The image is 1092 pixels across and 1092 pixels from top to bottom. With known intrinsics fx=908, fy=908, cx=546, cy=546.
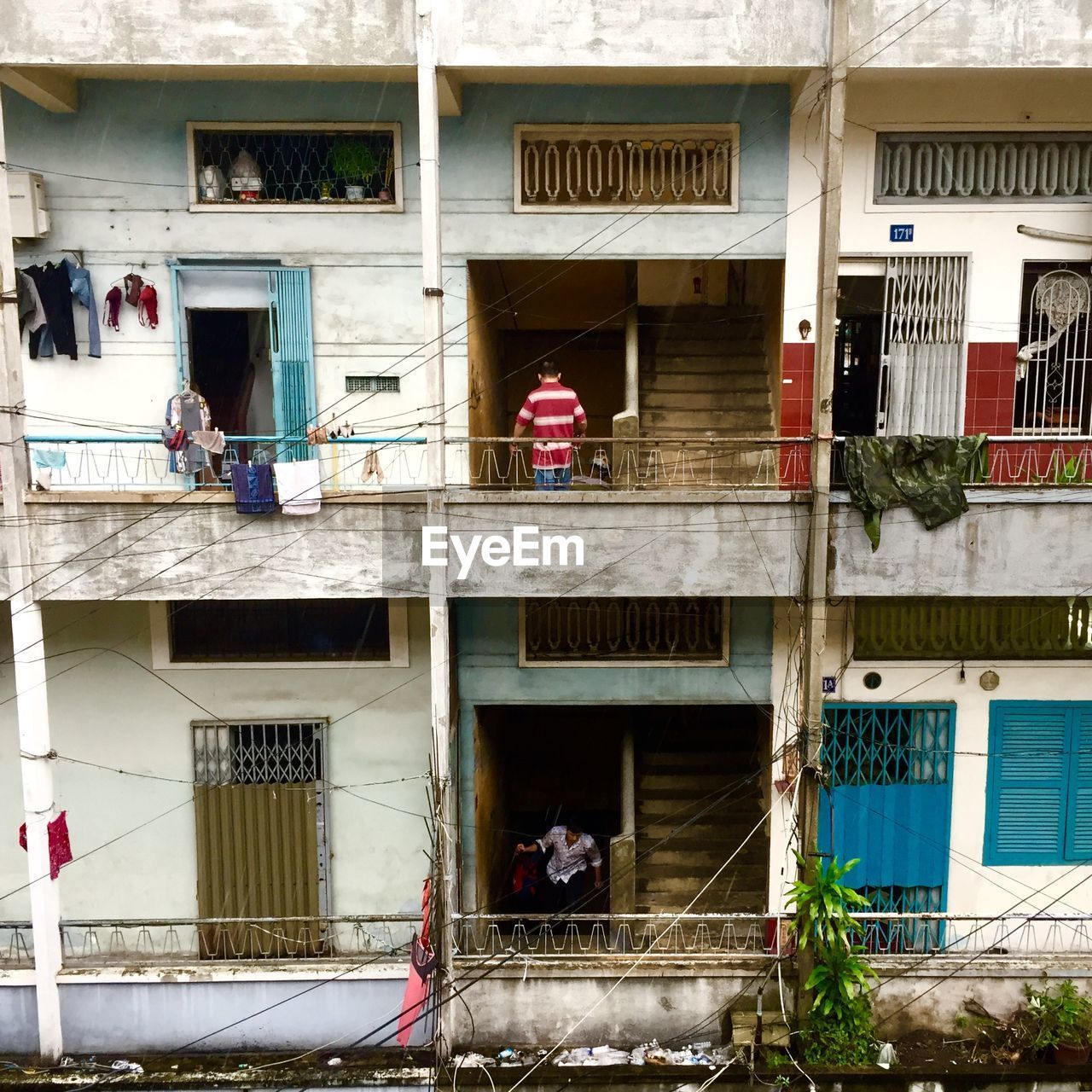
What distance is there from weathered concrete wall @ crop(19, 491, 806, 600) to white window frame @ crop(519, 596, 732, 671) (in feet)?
3.96

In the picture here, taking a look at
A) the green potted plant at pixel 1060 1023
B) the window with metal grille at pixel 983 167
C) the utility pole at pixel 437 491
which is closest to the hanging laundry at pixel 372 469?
the utility pole at pixel 437 491

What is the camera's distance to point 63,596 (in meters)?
8.70

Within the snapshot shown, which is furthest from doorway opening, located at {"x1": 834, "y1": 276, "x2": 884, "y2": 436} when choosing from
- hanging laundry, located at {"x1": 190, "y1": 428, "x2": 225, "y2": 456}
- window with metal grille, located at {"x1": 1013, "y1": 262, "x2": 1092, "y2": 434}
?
hanging laundry, located at {"x1": 190, "y1": 428, "x2": 225, "y2": 456}

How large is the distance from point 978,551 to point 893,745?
2577 millimetres

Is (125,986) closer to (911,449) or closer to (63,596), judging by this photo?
(63,596)

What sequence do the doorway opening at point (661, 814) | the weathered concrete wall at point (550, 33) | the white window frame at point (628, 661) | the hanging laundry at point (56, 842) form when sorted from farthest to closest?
1. the doorway opening at point (661, 814)
2. the white window frame at point (628, 661)
3. the hanging laundry at point (56, 842)
4. the weathered concrete wall at point (550, 33)

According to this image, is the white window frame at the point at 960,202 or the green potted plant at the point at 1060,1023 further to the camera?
the white window frame at the point at 960,202

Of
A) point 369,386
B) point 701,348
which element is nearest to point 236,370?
point 369,386

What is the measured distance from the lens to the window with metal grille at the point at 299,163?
9352mm

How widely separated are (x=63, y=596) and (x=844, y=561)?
7469 mm

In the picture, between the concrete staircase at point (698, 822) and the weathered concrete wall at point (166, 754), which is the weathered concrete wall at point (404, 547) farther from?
the concrete staircase at point (698, 822)

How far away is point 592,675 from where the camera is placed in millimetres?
9961

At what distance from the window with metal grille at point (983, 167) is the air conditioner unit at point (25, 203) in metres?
8.58

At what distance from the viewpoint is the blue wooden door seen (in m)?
9.91
